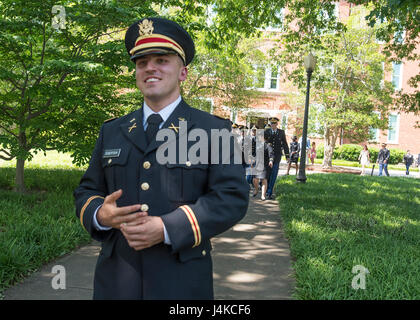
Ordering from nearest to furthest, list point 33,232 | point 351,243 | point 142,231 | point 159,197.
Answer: point 142,231, point 159,197, point 33,232, point 351,243

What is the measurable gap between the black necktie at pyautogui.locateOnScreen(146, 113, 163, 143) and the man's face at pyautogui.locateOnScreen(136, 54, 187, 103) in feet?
0.26

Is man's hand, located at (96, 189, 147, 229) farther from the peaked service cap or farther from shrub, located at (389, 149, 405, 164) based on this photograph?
shrub, located at (389, 149, 405, 164)

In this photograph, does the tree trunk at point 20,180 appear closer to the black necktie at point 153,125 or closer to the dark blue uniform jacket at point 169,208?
the dark blue uniform jacket at point 169,208

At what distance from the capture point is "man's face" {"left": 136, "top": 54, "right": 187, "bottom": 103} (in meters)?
1.80

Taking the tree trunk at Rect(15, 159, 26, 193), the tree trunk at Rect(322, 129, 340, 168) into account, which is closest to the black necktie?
the tree trunk at Rect(15, 159, 26, 193)

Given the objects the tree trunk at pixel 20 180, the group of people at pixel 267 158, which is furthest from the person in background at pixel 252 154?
the tree trunk at pixel 20 180

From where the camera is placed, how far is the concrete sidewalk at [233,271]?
12.1ft

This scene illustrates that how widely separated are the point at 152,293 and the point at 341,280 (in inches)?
112

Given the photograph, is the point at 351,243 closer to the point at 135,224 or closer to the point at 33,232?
the point at 33,232

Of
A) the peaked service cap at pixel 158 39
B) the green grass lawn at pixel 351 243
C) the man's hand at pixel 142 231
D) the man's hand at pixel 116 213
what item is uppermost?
the peaked service cap at pixel 158 39

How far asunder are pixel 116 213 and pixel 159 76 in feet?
2.28

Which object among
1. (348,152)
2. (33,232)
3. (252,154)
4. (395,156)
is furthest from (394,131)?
(33,232)

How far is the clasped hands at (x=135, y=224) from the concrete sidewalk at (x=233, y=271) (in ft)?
7.69

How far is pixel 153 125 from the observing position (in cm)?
187
